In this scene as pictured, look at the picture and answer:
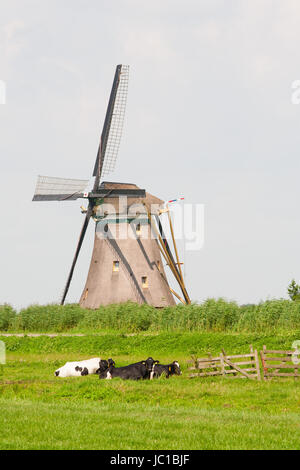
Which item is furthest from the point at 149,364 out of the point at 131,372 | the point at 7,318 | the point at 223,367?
the point at 7,318

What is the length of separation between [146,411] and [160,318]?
24.8m

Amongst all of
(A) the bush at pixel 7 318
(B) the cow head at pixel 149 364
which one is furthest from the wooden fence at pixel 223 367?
(A) the bush at pixel 7 318

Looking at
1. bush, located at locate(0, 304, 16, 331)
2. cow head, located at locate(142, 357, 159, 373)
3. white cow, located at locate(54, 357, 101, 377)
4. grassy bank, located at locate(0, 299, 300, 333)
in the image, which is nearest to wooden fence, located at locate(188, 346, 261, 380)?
cow head, located at locate(142, 357, 159, 373)

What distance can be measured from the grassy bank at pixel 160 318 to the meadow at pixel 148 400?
140 millimetres

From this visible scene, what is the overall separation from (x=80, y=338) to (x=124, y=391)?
17.1 metres

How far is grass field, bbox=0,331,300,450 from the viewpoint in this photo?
1100 cm

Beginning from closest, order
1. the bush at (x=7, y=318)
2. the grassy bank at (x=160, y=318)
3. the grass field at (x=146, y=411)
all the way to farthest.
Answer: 1. the grass field at (x=146, y=411)
2. the grassy bank at (x=160, y=318)
3. the bush at (x=7, y=318)

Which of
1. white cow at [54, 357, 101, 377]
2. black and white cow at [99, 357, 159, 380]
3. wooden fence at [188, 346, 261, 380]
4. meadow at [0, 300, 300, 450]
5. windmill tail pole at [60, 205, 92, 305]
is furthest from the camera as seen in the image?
windmill tail pole at [60, 205, 92, 305]

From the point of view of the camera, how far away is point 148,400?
17.2 m

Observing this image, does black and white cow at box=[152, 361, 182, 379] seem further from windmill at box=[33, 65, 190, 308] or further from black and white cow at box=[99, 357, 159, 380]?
windmill at box=[33, 65, 190, 308]

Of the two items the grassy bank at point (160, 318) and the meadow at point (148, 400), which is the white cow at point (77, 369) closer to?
the meadow at point (148, 400)

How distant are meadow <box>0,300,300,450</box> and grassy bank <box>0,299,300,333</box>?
0.46 ft

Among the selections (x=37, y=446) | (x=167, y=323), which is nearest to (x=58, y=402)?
(x=37, y=446)

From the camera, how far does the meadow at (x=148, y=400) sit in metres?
11.2
